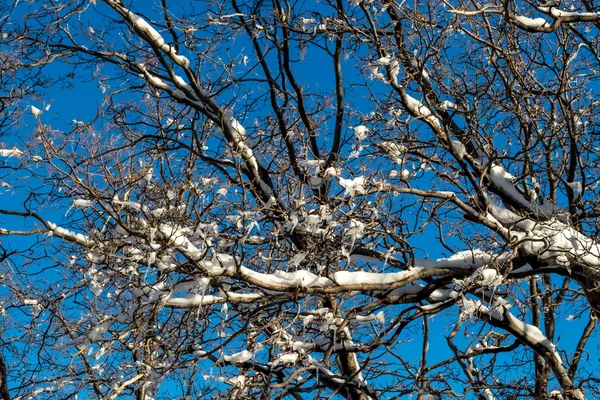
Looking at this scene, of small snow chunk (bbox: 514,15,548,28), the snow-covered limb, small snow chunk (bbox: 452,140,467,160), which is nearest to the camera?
small snow chunk (bbox: 514,15,548,28)

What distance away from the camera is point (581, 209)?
695 cm

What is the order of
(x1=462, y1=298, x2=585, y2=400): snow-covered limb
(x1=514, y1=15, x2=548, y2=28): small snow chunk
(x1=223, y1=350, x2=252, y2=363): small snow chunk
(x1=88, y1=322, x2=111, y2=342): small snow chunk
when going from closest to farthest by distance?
(x1=514, y1=15, x2=548, y2=28): small snow chunk < (x1=223, y1=350, x2=252, y2=363): small snow chunk < (x1=88, y1=322, x2=111, y2=342): small snow chunk < (x1=462, y1=298, x2=585, y2=400): snow-covered limb

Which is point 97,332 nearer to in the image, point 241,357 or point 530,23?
point 241,357

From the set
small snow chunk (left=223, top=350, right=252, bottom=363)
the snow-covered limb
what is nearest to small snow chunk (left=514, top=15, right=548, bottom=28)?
the snow-covered limb

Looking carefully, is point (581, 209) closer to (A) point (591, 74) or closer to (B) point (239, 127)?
(A) point (591, 74)

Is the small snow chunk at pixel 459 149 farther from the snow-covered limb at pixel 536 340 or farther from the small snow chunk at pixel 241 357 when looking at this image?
the small snow chunk at pixel 241 357

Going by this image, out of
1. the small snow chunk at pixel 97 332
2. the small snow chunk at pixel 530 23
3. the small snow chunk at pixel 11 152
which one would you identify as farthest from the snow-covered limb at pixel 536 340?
the small snow chunk at pixel 11 152

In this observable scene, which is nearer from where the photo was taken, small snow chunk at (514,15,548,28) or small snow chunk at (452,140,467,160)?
small snow chunk at (514,15,548,28)

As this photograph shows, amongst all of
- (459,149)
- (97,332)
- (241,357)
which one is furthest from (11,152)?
(459,149)

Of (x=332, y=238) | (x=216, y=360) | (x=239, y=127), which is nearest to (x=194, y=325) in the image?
(x=216, y=360)

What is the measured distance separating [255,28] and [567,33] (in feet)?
11.1

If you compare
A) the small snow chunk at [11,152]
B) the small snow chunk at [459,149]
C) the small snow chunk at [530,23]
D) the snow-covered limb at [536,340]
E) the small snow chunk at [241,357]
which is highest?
the small snow chunk at [459,149]

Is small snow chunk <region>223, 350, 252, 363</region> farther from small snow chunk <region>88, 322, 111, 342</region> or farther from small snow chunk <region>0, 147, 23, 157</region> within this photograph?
small snow chunk <region>0, 147, 23, 157</region>

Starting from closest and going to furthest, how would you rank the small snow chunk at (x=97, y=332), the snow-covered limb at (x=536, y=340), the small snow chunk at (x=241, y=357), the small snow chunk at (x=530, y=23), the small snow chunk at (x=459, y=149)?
the small snow chunk at (x=530, y=23) → the small snow chunk at (x=241, y=357) → the small snow chunk at (x=97, y=332) → the small snow chunk at (x=459, y=149) → the snow-covered limb at (x=536, y=340)
